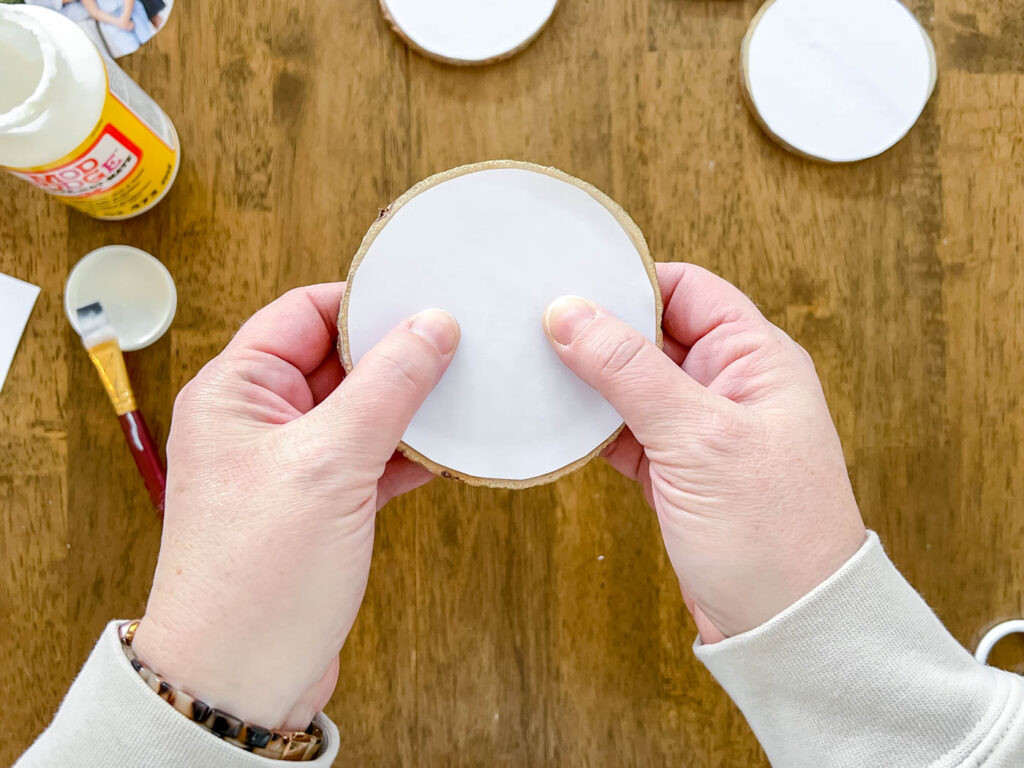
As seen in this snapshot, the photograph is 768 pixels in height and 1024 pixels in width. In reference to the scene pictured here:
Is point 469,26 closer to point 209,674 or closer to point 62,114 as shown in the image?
point 62,114

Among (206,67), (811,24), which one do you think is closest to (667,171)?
(811,24)

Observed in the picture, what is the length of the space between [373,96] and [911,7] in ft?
1.72

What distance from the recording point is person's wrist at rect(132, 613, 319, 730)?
43 centimetres

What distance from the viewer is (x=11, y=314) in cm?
65

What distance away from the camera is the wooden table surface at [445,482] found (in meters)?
0.65

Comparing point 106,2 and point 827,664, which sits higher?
point 106,2

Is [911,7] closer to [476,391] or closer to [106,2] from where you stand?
[476,391]

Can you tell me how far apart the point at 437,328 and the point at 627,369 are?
0.41ft

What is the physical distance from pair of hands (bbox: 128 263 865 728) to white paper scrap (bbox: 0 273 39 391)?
0.28m

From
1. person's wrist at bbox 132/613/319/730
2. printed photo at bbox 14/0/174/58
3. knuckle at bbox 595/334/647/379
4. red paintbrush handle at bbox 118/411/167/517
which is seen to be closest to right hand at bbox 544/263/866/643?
knuckle at bbox 595/334/647/379

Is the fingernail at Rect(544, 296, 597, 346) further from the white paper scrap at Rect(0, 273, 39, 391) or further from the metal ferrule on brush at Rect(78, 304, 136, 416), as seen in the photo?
the white paper scrap at Rect(0, 273, 39, 391)

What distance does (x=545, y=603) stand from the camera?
0.65 metres

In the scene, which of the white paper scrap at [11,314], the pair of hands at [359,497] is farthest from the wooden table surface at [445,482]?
the pair of hands at [359,497]

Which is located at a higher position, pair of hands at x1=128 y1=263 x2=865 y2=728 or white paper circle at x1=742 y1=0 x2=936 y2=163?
white paper circle at x1=742 y1=0 x2=936 y2=163
